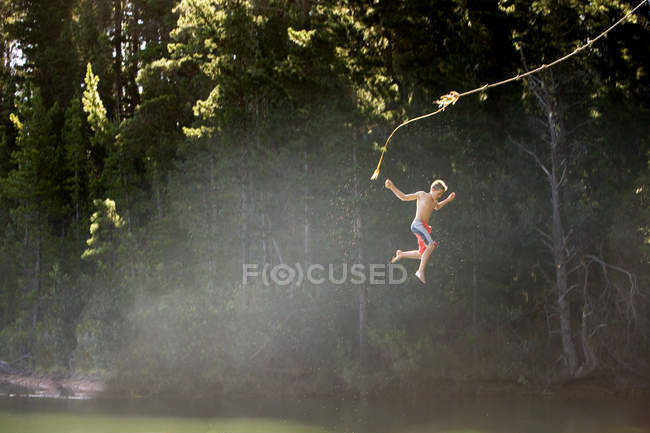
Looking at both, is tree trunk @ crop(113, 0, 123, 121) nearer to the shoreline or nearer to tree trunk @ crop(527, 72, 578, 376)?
the shoreline

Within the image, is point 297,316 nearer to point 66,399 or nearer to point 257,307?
point 257,307

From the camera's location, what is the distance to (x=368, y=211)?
2083cm

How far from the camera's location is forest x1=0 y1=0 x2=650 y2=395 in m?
20.2

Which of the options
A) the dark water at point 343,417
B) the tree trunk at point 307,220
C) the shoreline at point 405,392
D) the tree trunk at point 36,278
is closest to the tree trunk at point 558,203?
the shoreline at point 405,392

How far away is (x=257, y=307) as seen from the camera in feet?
74.9

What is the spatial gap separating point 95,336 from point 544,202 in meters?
15.5

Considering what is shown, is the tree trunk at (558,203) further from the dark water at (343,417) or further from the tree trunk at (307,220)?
the tree trunk at (307,220)

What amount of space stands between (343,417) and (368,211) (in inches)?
239

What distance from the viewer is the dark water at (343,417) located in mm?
17609

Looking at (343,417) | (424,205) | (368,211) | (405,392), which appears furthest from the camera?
(368,211)

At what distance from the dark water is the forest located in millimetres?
1062

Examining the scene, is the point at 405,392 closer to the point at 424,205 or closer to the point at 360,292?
the point at 360,292

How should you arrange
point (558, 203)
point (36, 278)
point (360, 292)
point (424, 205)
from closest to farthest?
point (424, 205), point (558, 203), point (360, 292), point (36, 278)

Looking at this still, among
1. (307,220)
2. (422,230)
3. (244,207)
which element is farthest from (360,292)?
(422,230)
